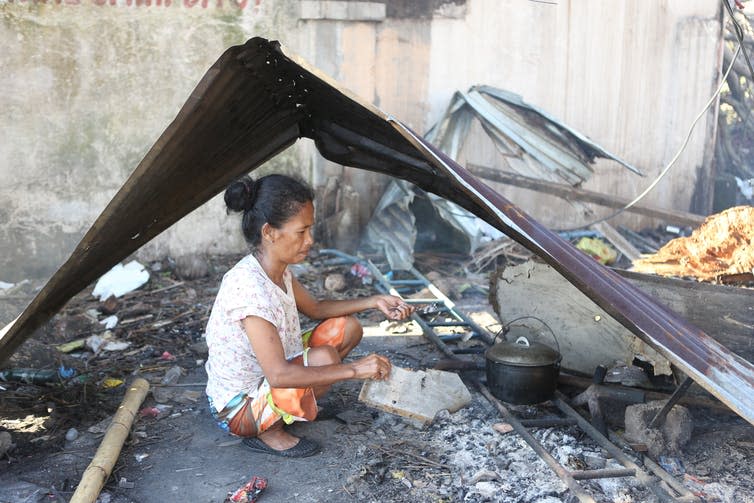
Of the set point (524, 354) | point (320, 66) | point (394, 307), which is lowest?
point (524, 354)

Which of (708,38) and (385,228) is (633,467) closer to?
(385,228)

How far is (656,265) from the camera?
546 centimetres

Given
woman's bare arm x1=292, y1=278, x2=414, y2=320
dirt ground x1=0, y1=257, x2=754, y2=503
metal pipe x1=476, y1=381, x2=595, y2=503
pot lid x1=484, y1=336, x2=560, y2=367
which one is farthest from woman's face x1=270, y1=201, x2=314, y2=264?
metal pipe x1=476, y1=381, x2=595, y2=503

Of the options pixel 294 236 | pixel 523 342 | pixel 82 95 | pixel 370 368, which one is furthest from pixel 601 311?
pixel 82 95

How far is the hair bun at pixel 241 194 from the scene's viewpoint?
3469mm

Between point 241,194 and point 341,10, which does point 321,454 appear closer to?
point 241,194

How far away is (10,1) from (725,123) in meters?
10.3

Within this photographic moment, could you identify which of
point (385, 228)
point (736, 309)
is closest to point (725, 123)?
point (385, 228)

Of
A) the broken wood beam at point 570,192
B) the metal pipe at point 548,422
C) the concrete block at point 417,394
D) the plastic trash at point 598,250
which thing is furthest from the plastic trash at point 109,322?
the plastic trash at point 598,250

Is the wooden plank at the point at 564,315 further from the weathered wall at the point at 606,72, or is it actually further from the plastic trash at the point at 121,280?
the weathered wall at the point at 606,72

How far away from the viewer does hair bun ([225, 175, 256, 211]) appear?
11.4 ft

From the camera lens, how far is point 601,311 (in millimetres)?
4418

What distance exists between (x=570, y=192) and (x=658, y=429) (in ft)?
14.8

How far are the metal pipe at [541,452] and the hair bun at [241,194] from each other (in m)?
1.84
